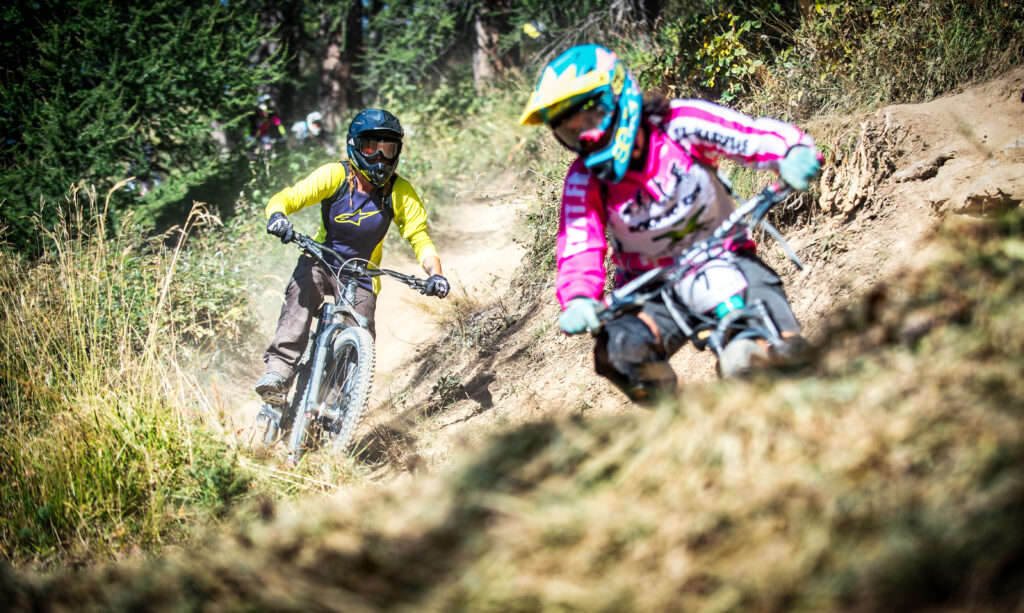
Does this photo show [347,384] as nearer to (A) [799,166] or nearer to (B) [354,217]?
(B) [354,217]

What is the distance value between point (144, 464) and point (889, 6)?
6.11m

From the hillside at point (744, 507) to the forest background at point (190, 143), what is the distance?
67.4 inches

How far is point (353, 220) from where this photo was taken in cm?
519

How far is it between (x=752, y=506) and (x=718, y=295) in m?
1.52

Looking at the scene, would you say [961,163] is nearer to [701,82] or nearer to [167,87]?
[701,82]

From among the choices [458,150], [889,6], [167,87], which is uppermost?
[167,87]

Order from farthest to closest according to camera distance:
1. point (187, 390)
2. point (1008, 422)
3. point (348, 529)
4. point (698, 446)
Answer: point (187, 390)
point (348, 529)
point (698, 446)
point (1008, 422)

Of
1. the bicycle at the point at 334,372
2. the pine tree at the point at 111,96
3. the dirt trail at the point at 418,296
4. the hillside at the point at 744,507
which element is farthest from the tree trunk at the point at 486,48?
the hillside at the point at 744,507

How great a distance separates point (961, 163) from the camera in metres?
4.04

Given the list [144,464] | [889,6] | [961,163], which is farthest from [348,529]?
[889,6]

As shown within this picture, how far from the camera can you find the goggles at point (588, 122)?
2.72 metres

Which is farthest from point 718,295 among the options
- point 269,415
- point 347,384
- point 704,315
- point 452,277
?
point 452,277

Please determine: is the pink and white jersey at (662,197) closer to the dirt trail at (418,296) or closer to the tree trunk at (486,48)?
the dirt trail at (418,296)

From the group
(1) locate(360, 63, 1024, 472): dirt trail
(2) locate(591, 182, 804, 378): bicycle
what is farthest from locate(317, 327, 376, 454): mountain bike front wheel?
(2) locate(591, 182, 804, 378): bicycle
